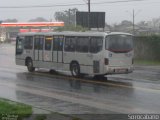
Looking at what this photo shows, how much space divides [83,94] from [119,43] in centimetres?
620

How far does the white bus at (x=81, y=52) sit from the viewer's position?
22031mm

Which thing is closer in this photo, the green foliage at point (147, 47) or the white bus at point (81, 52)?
the white bus at point (81, 52)

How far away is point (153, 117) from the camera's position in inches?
448

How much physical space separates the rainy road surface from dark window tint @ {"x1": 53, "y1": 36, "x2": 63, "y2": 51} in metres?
2.26

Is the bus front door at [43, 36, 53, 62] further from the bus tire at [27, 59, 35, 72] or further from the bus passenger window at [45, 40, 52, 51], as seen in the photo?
the bus tire at [27, 59, 35, 72]

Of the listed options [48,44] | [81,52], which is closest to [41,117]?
[81,52]

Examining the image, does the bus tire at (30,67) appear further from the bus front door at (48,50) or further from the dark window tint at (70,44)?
the dark window tint at (70,44)

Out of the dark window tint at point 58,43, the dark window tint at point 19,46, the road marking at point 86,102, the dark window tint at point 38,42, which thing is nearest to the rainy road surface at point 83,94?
the road marking at point 86,102

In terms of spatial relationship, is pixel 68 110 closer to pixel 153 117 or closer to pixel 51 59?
pixel 153 117

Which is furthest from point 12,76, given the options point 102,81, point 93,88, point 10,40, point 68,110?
point 10,40

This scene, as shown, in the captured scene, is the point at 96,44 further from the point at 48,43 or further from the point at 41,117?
the point at 41,117

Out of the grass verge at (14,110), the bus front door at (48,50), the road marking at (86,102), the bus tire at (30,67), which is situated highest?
the bus front door at (48,50)

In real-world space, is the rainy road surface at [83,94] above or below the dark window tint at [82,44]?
below

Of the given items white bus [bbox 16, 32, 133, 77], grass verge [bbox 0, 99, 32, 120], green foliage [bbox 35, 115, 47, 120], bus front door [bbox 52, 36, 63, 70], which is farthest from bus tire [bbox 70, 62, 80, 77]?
green foliage [bbox 35, 115, 47, 120]
